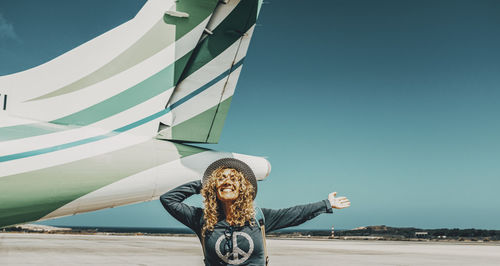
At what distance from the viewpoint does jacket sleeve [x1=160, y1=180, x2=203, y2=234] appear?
7.52 feet

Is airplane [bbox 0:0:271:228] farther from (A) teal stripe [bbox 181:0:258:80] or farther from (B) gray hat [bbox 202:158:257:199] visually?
(B) gray hat [bbox 202:158:257:199]

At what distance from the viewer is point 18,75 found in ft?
13.9

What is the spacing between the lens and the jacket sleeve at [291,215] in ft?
7.55

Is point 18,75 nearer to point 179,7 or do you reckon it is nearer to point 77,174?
point 77,174

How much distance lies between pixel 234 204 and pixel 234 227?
0.11 meters

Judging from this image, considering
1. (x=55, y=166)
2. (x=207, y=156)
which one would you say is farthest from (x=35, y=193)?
(x=207, y=156)

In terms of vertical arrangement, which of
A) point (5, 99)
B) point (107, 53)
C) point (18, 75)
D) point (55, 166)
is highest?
point (107, 53)

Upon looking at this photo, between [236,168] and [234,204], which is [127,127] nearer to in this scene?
[236,168]

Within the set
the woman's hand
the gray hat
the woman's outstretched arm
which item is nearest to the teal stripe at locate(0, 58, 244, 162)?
the gray hat

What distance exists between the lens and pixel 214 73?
508cm

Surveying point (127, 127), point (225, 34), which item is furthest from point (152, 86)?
point (225, 34)

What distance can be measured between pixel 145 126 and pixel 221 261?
2736 mm

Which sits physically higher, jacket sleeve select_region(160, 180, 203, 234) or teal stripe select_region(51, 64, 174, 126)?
teal stripe select_region(51, 64, 174, 126)

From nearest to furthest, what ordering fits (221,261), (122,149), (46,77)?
(221,261)
(122,149)
(46,77)
